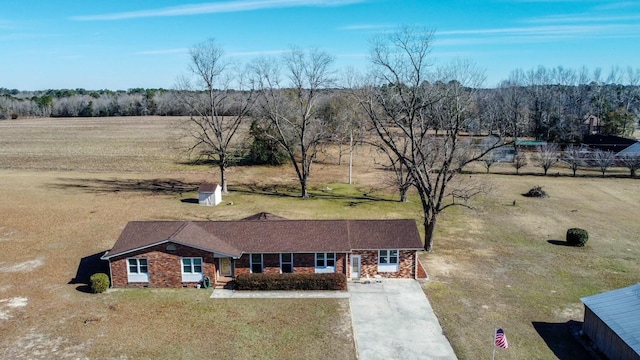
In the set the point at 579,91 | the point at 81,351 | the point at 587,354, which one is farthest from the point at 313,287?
the point at 579,91

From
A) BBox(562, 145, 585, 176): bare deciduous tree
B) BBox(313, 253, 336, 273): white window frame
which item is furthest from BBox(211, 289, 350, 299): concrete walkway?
BBox(562, 145, 585, 176): bare deciduous tree

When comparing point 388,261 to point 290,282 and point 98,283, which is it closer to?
point 290,282

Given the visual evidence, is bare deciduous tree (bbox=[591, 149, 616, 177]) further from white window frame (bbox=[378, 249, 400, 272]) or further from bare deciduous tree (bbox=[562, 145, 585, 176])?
white window frame (bbox=[378, 249, 400, 272])

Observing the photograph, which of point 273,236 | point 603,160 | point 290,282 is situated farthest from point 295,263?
point 603,160

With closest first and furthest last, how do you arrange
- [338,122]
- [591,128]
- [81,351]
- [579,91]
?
[81,351], [338,122], [591,128], [579,91]

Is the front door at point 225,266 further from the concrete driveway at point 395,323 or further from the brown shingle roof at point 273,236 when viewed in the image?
the concrete driveway at point 395,323

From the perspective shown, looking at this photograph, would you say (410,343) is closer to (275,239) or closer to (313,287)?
(313,287)

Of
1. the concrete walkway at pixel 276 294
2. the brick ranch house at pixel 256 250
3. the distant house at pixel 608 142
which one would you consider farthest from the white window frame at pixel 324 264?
the distant house at pixel 608 142
